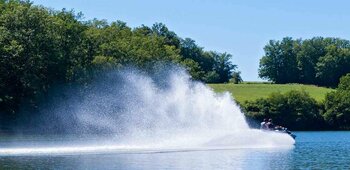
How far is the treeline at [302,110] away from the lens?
149 metres

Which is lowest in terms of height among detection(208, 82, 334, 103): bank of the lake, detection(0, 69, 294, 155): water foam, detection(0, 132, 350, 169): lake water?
detection(0, 132, 350, 169): lake water

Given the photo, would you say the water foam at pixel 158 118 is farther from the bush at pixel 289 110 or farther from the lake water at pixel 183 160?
the bush at pixel 289 110

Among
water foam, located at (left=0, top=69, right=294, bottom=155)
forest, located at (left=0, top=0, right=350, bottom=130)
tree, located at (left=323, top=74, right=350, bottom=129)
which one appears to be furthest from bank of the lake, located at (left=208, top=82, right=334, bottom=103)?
water foam, located at (left=0, top=69, right=294, bottom=155)

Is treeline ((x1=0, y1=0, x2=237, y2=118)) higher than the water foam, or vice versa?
treeline ((x1=0, y1=0, x2=237, y2=118))

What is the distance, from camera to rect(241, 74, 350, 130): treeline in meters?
149

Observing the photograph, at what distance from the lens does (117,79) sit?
109 m

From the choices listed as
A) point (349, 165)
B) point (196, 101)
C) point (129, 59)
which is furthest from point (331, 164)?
point (129, 59)

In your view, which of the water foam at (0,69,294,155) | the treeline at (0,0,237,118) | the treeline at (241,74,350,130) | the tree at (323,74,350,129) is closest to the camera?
the water foam at (0,69,294,155)

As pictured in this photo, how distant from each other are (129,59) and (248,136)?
53090 millimetres

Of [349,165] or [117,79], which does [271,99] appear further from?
[349,165]

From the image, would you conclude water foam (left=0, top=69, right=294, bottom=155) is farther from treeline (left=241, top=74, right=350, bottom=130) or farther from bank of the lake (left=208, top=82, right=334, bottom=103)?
bank of the lake (left=208, top=82, right=334, bottom=103)

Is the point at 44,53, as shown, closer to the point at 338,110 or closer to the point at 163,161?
the point at 163,161

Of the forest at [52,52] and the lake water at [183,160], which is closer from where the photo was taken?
the lake water at [183,160]

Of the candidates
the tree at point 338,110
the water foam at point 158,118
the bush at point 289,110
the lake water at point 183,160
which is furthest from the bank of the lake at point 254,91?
the lake water at point 183,160
